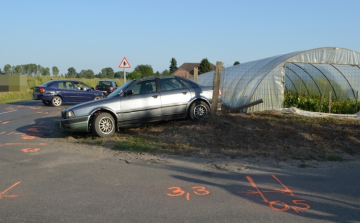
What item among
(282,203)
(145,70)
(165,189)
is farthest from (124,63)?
(145,70)

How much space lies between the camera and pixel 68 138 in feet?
32.0

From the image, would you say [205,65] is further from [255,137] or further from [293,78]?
[255,137]

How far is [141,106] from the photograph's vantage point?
1010cm

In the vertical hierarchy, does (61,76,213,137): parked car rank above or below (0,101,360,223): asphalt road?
above

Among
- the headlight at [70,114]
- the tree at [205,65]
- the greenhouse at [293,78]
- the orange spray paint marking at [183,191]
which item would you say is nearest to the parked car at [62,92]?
the greenhouse at [293,78]

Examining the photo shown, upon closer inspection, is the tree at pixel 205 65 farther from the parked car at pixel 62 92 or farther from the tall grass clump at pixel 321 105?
the tall grass clump at pixel 321 105

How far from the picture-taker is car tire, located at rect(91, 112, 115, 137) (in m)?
9.55

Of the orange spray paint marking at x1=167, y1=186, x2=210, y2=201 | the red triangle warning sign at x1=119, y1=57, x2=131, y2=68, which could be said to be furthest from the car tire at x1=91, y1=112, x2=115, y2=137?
the red triangle warning sign at x1=119, y1=57, x2=131, y2=68

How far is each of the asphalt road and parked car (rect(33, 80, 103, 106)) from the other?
40.4 feet

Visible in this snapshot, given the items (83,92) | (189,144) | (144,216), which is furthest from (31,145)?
(83,92)

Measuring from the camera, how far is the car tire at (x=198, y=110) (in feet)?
35.4

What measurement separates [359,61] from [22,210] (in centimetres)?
1497

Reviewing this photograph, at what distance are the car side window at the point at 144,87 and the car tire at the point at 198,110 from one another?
1420 mm

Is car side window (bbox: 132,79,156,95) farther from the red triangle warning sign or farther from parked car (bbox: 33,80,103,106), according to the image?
parked car (bbox: 33,80,103,106)
